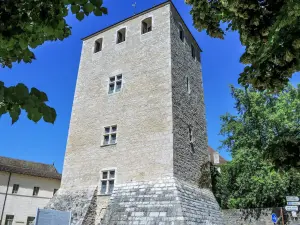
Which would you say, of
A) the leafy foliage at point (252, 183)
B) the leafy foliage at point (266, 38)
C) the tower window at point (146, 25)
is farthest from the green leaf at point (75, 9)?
the leafy foliage at point (252, 183)

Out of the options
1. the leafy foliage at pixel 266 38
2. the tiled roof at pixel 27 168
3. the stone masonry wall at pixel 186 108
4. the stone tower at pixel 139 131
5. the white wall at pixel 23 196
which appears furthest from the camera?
the tiled roof at pixel 27 168

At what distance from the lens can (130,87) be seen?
15438 mm

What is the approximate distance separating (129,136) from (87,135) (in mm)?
3069

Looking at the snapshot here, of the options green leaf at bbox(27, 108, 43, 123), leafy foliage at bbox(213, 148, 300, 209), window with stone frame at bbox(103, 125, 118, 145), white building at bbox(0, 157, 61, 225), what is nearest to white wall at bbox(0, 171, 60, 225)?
white building at bbox(0, 157, 61, 225)

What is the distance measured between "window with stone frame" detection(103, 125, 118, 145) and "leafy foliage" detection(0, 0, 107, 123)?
11.7 meters

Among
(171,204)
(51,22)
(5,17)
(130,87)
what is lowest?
(171,204)

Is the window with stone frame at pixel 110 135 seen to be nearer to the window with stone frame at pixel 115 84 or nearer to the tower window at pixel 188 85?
the window with stone frame at pixel 115 84

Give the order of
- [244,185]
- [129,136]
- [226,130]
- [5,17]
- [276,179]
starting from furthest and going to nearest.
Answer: [226,130] < [244,185] < [276,179] < [129,136] < [5,17]

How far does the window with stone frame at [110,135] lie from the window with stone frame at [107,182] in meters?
1.61

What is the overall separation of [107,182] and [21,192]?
57.6 feet

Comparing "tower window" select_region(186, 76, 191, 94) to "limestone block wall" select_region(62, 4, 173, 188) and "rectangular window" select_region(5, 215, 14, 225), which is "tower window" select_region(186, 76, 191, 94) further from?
"rectangular window" select_region(5, 215, 14, 225)

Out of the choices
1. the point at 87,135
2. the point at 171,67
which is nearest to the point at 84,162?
the point at 87,135

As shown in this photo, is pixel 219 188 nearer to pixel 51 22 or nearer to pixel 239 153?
pixel 239 153

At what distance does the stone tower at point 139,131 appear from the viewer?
1211cm
